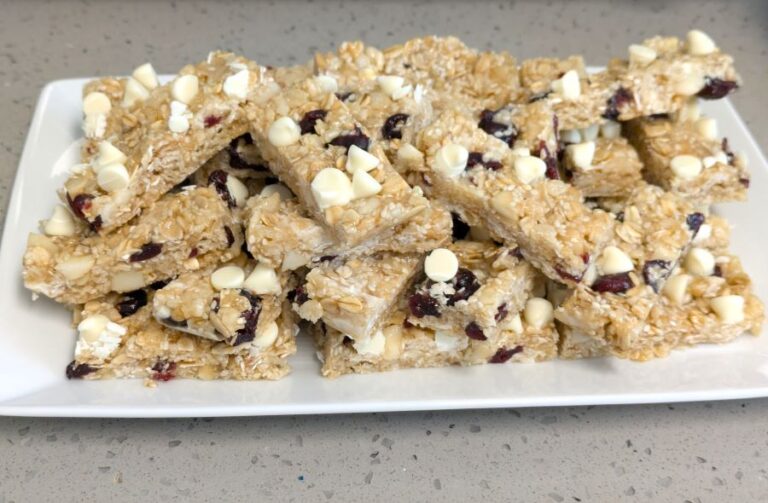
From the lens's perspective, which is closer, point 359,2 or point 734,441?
point 734,441

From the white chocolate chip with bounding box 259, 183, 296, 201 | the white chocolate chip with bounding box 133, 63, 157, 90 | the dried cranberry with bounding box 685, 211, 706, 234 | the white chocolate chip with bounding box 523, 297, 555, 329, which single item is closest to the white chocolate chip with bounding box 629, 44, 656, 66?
the dried cranberry with bounding box 685, 211, 706, 234

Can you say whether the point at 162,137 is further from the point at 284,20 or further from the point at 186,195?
the point at 284,20

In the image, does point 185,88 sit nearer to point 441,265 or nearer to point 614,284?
point 441,265

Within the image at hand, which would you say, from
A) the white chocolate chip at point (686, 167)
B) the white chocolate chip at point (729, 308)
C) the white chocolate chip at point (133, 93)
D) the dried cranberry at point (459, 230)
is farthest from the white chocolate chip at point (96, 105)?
the white chocolate chip at point (729, 308)

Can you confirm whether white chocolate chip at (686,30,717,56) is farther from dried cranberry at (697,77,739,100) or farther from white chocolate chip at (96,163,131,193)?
white chocolate chip at (96,163,131,193)

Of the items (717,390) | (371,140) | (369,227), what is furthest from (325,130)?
(717,390)

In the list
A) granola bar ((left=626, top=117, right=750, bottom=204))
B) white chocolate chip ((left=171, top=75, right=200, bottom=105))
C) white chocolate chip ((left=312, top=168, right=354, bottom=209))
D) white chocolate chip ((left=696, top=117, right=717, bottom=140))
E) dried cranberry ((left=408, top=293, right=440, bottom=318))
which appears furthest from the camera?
white chocolate chip ((left=696, top=117, right=717, bottom=140))

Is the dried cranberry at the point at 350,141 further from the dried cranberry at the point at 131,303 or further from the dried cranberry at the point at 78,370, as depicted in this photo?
the dried cranberry at the point at 78,370
